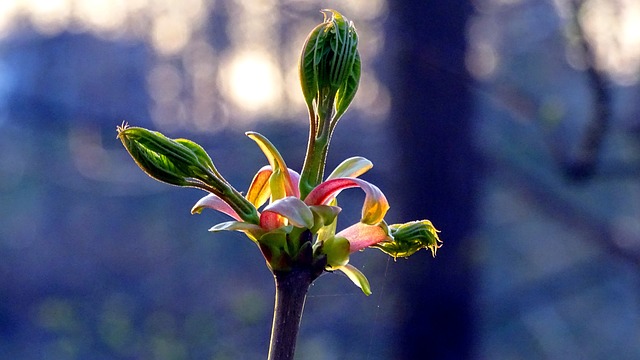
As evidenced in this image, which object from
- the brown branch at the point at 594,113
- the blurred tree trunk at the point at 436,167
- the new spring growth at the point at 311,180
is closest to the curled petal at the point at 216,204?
the new spring growth at the point at 311,180

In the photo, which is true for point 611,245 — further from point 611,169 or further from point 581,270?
point 581,270

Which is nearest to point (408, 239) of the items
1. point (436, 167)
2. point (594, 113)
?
point (594, 113)

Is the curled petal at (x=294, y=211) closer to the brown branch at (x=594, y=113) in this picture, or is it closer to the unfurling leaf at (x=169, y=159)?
the unfurling leaf at (x=169, y=159)

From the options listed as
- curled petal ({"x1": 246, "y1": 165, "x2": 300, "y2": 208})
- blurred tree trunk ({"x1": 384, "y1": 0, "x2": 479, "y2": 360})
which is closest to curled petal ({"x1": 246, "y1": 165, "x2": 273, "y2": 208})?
curled petal ({"x1": 246, "y1": 165, "x2": 300, "y2": 208})

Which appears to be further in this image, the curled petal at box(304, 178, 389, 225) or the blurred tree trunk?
the blurred tree trunk

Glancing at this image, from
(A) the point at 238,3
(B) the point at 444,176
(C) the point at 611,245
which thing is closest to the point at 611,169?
(C) the point at 611,245

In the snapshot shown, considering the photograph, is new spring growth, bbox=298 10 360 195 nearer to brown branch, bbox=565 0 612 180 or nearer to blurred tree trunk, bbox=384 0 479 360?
brown branch, bbox=565 0 612 180

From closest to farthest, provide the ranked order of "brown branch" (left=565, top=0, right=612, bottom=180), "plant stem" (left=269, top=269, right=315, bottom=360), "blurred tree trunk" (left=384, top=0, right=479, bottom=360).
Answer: "plant stem" (left=269, top=269, right=315, bottom=360) → "brown branch" (left=565, top=0, right=612, bottom=180) → "blurred tree trunk" (left=384, top=0, right=479, bottom=360)
